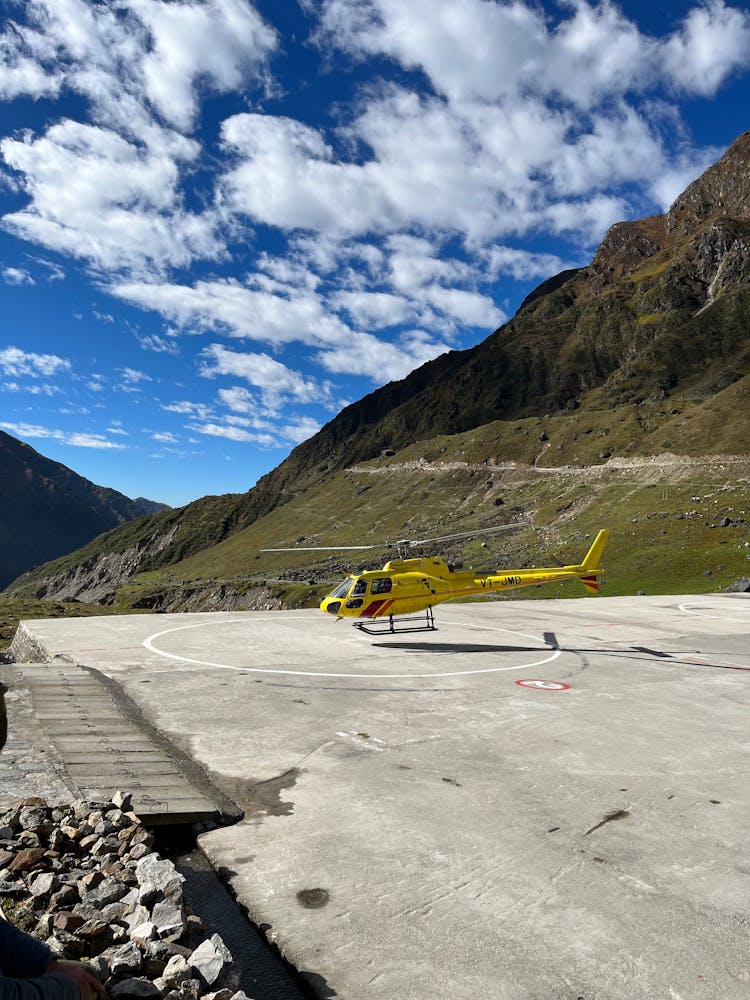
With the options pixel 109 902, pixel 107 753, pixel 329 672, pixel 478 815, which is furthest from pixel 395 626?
pixel 109 902

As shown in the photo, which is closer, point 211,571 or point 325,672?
point 325,672

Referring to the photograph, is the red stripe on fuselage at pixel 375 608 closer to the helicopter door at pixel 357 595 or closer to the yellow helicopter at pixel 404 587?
the yellow helicopter at pixel 404 587

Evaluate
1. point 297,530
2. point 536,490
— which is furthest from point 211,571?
point 536,490

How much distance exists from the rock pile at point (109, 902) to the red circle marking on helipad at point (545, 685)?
11.0 m

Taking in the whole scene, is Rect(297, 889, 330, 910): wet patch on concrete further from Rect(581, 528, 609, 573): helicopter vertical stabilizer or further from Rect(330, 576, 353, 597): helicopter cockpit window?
Rect(581, 528, 609, 573): helicopter vertical stabilizer

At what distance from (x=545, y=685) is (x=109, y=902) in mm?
12543

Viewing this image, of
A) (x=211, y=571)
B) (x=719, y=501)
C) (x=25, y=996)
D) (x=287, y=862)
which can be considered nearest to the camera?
(x=25, y=996)

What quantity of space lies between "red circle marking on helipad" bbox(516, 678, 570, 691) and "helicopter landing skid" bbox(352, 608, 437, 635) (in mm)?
6696

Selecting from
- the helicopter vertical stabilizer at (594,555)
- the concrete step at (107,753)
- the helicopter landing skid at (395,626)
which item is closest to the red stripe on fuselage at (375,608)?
the helicopter landing skid at (395,626)

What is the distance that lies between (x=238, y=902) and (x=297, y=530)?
195175 millimetres

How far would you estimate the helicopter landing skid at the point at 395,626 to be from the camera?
76.5 ft

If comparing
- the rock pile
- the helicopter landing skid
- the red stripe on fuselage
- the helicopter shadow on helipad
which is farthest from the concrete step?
the helicopter landing skid

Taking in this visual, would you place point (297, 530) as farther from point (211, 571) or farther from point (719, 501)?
point (719, 501)

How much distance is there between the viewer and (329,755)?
33.8 feet
